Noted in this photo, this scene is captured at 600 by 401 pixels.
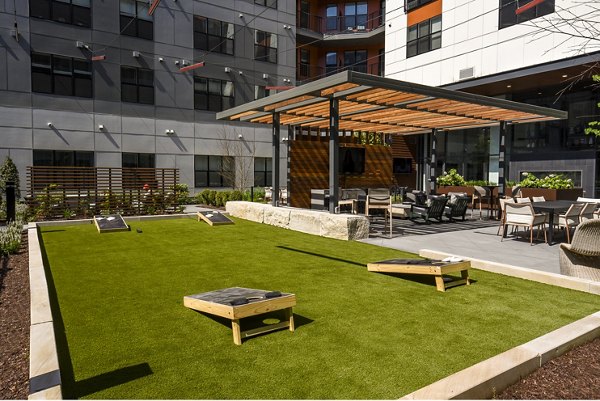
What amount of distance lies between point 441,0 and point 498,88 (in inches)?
237

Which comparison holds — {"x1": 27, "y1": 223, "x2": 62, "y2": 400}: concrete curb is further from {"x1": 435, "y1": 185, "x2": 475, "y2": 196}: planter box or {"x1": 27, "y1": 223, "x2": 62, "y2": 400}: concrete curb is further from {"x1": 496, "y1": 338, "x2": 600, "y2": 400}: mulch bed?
{"x1": 435, "y1": 185, "x2": 475, "y2": 196}: planter box

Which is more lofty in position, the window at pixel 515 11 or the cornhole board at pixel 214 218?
the window at pixel 515 11

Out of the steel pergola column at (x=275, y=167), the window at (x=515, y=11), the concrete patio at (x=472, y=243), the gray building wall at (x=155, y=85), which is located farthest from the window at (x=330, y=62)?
the concrete patio at (x=472, y=243)

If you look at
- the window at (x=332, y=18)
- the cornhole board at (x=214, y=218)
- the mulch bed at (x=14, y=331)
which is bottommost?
the mulch bed at (x=14, y=331)

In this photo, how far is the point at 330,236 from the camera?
984cm

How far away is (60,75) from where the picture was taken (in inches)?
774

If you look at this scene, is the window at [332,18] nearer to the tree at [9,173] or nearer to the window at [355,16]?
the window at [355,16]

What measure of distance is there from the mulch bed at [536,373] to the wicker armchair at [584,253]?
1.95m

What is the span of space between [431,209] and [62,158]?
678 inches

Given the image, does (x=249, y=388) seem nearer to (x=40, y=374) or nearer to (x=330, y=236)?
(x=40, y=374)

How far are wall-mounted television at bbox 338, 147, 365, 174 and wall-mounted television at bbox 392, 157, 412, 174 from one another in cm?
893

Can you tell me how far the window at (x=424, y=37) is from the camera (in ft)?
73.3

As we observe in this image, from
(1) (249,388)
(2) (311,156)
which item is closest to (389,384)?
(1) (249,388)

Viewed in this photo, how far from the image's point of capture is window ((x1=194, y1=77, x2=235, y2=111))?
24.2 m
